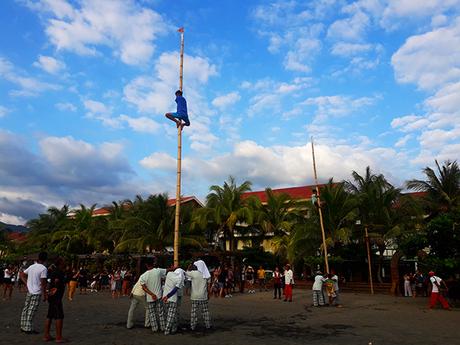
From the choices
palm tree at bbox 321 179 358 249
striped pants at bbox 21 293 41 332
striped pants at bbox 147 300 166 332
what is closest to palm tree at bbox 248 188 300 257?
palm tree at bbox 321 179 358 249

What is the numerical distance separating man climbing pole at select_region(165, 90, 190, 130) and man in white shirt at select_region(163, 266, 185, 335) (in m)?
5.12

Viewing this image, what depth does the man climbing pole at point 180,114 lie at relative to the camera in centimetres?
1300

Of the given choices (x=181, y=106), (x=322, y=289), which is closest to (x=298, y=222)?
(x=322, y=289)

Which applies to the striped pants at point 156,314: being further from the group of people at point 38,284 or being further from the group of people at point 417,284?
the group of people at point 417,284

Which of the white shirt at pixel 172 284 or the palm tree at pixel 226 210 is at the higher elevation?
the palm tree at pixel 226 210

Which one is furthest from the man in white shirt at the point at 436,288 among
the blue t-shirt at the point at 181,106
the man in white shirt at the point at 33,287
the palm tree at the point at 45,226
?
the palm tree at the point at 45,226

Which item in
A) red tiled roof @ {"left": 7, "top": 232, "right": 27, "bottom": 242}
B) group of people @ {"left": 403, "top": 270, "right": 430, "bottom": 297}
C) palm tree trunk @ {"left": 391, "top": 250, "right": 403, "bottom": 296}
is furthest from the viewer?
red tiled roof @ {"left": 7, "top": 232, "right": 27, "bottom": 242}

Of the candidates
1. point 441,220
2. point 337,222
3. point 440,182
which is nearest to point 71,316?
point 441,220

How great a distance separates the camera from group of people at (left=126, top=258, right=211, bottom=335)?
963 cm

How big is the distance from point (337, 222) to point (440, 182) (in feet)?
25.4

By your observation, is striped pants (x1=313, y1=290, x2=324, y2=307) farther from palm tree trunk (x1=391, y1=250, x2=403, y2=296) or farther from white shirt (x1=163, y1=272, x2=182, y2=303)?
palm tree trunk (x1=391, y1=250, x2=403, y2=296)

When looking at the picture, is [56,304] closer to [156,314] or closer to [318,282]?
[156,314]

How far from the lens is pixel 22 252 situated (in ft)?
150

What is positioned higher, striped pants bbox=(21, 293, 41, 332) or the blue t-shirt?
the blue t-shirt
